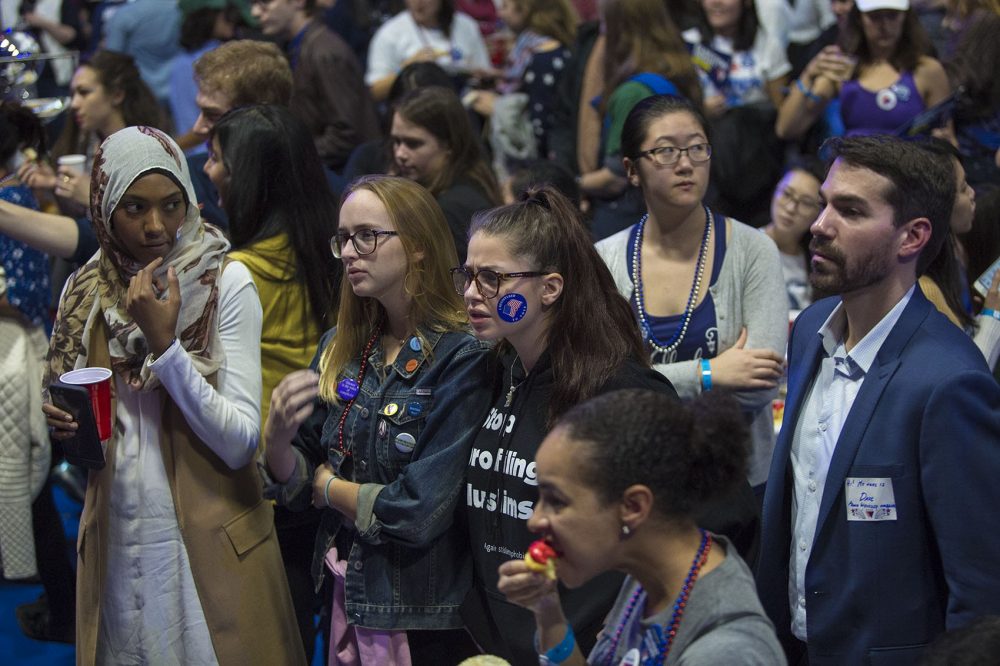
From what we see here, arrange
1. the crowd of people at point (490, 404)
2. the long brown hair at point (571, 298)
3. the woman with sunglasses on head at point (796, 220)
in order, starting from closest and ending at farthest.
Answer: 1. the crowd of people at point (490, 404)
2. the long brown hair at point (571, 298)
3. the woman with sunglasses on head at point (796, 220)

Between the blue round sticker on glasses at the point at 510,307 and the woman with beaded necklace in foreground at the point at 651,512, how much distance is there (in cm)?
65

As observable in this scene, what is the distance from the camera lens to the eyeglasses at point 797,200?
5.52 m

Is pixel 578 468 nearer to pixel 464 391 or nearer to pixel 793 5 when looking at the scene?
pixel 464 391

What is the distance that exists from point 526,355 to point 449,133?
1.95m

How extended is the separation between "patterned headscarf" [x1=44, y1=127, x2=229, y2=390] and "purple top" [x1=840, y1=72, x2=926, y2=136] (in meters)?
3.66

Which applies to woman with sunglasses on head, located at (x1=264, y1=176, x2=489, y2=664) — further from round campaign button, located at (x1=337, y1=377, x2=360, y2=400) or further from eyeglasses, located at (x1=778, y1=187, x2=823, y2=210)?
eyeglasses, located at (x1=778, y1=187, x2=823, y2=210)

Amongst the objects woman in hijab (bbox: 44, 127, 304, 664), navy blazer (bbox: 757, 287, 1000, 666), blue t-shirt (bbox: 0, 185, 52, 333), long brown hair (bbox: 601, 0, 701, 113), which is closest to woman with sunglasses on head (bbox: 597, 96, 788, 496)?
navy blazer (bbox: 757, 287, 1000, 666)

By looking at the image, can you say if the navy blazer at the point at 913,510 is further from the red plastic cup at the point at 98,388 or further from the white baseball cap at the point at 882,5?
the white baseball cap at the point at 882,5

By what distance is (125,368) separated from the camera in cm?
317

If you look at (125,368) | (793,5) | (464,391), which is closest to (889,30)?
(793,5)

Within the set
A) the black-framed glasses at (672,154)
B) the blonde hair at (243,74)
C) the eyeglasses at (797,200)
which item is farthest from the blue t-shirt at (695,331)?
the eyeglasses at (797,200)

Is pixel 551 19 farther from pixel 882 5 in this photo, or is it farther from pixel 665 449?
pixel 665 449

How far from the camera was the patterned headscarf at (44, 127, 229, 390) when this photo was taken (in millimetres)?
3137

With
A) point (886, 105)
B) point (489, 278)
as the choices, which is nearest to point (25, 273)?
point (489, 278)
